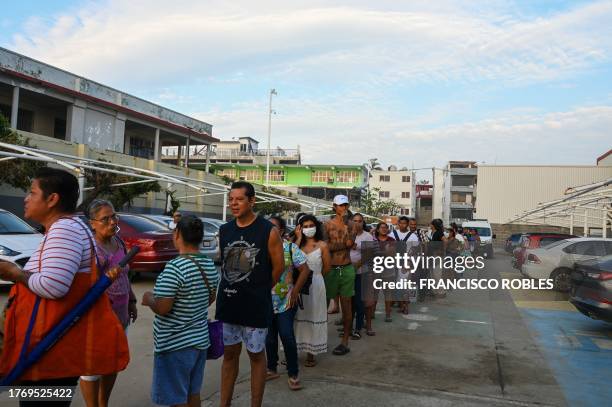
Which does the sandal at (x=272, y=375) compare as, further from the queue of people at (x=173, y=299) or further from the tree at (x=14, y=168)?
the tree at (x=14, y=168)

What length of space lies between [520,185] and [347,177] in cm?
1829

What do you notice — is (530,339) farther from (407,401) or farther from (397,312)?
(407,401)

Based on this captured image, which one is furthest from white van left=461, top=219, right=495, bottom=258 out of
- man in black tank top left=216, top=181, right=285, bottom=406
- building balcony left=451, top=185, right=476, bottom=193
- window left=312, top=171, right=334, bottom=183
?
building balcony left=451, top=185, right=476, bottom=193

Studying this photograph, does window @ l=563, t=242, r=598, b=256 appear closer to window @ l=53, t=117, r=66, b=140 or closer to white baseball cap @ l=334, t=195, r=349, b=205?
white baseball cap @ l=334, t=195, r=349, b=205

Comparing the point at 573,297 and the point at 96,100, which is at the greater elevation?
the point at 96,100

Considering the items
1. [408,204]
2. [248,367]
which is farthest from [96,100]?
[408,204]

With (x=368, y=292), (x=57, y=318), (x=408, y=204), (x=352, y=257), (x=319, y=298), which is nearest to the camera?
(x=57, y=318)

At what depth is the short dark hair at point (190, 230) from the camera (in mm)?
3287

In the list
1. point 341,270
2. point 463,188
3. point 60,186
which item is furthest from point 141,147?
point 463,188

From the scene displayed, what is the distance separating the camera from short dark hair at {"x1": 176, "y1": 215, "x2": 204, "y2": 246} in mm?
3287

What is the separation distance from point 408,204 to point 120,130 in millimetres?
57798

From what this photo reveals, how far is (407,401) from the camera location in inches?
177

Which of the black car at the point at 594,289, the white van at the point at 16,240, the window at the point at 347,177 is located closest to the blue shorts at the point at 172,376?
the white van at the point at 16,240

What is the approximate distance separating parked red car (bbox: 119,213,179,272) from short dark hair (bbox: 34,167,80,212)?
8.09 meters
